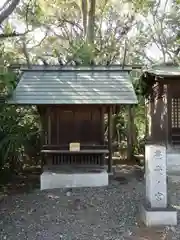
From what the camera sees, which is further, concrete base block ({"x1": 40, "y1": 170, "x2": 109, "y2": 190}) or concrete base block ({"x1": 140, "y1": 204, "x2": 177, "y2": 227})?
concrete base block ({"x1": 40, "y1": 170, "x2": 109, "y2": 190})

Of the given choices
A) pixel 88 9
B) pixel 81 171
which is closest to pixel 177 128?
pixel 81 171

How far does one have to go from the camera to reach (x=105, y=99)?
10.0 m

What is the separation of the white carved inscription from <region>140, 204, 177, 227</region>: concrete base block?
19 centimetres

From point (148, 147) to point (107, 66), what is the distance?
479cm

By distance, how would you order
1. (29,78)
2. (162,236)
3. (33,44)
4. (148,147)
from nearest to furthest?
(162,236) → (148,147) → (29,78) → (33,44)

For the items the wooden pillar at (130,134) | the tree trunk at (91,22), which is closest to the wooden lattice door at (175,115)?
the wooden pillar at (130,134)

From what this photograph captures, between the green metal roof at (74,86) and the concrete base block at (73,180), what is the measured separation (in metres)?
2.13

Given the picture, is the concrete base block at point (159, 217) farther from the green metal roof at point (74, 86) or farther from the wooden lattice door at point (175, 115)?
the wooden lattice door at point (175, 115)

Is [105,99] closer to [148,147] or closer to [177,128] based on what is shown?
[148,147]

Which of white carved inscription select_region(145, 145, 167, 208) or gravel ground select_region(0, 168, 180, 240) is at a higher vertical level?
white carved inscription select_region(145, 145, 167, 208)

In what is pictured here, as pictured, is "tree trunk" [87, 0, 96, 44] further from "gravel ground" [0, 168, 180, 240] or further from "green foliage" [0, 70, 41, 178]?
"gravel ground" [0, 168, 180, 240]

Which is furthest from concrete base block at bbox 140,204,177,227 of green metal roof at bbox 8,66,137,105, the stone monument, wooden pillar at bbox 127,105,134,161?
wooden pillar at bbox 127,105,134,161

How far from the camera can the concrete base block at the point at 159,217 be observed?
7086mm

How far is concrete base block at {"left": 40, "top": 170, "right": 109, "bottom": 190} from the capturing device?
9.83m
